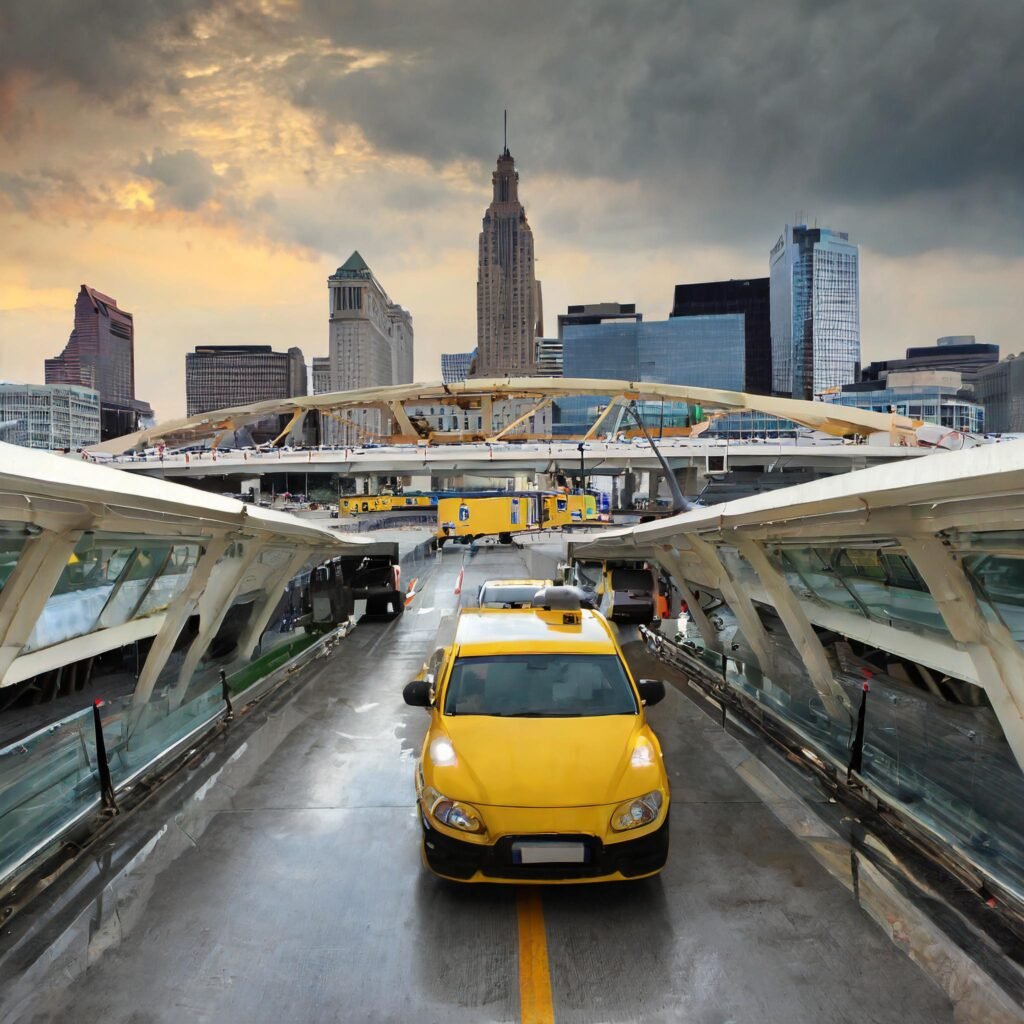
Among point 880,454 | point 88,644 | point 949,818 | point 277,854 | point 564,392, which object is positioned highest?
point 564,392

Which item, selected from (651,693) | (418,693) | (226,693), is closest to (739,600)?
(651,693)

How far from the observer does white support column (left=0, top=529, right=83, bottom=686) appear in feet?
19.8

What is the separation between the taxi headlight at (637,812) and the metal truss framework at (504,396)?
8498 centimetres

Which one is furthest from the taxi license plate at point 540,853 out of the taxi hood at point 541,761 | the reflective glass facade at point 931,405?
the reflective glass facade at point 931,405

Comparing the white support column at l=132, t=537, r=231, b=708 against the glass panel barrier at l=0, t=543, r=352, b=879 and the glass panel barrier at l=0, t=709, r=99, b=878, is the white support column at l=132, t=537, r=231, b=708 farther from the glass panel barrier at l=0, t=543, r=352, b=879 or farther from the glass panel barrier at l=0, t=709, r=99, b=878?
the glass panel barrier at l=0, t=709, r=99, b=878

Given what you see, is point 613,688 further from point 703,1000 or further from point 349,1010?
point 349,1010

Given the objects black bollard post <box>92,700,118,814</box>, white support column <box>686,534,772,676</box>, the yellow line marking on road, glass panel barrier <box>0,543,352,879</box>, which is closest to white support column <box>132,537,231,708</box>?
glass panel barrier <box>0,543,352,879</box>

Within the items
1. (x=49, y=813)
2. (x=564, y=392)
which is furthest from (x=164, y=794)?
(x=564, y=392)

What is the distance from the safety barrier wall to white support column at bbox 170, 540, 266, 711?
20.0 feet

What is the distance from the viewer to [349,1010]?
13.6 feet

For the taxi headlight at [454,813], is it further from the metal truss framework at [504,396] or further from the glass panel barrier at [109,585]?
the metal truss framework at [504,396]

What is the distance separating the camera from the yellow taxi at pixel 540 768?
494 centimetres

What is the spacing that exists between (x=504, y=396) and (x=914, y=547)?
9556cm

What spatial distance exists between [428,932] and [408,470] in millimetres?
77860
